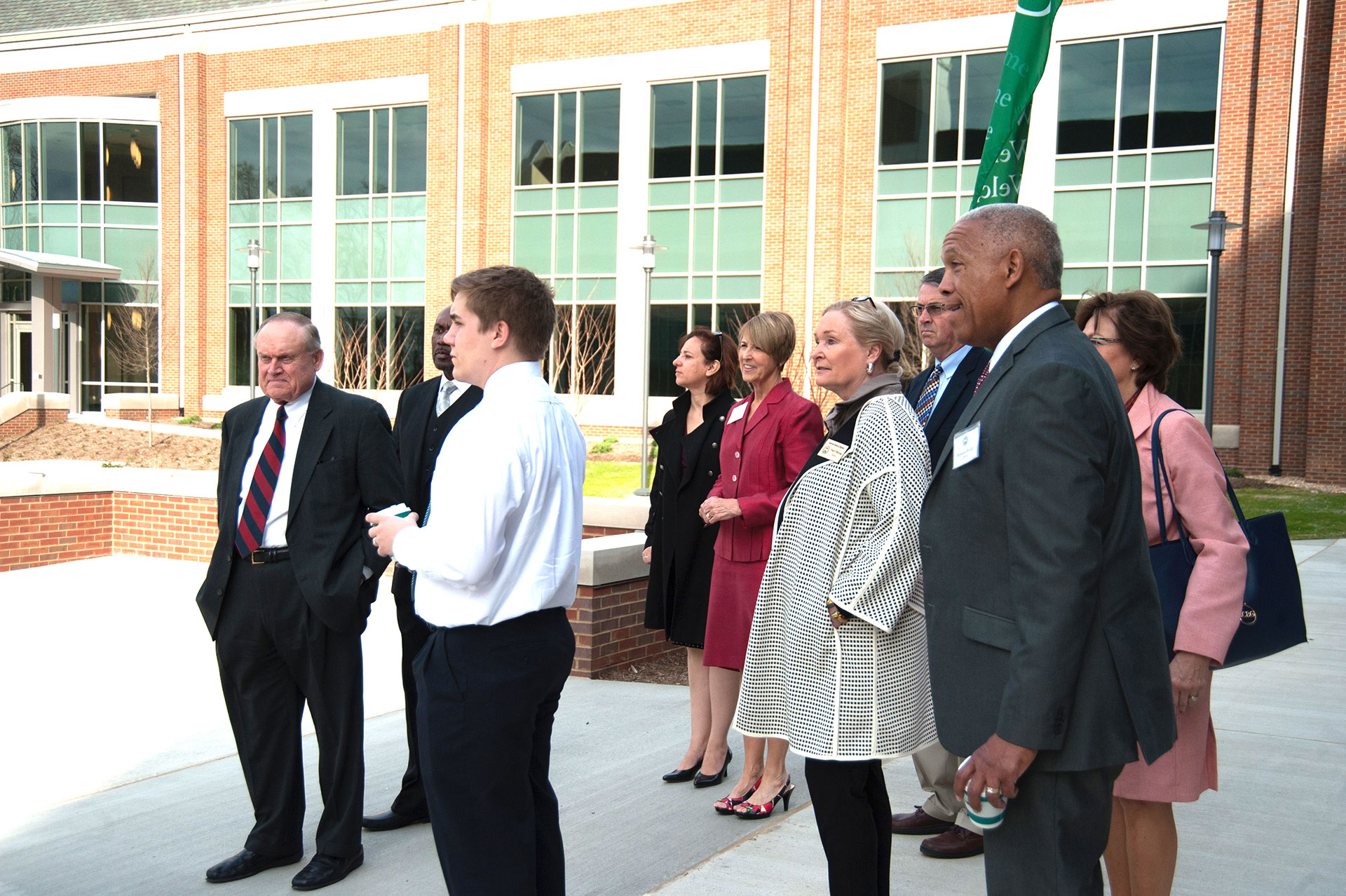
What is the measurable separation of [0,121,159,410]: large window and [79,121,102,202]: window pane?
2 cm

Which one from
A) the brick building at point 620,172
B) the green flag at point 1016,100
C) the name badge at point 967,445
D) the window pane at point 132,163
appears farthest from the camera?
the window pane at point 132,163

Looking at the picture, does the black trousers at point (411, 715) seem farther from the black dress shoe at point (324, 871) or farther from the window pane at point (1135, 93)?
the window pane at point (1135, 93)

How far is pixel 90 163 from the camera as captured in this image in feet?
111

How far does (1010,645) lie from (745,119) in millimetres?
26883

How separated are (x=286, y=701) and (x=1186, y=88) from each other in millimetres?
24679

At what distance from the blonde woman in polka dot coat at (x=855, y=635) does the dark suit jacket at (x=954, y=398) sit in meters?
0.16

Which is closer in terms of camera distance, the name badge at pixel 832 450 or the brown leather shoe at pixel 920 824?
the name badge at pixel 832 450

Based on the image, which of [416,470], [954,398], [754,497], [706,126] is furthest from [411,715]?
[706,126]

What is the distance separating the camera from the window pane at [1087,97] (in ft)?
77.6

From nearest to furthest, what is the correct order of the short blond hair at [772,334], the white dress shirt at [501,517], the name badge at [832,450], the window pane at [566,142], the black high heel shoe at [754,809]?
the white dress shirt at [501,517]
the name badge at [832,450]
the black high heel shoe at [754,809]
the short blond hair at [772,334]
the window pane at [566,142]

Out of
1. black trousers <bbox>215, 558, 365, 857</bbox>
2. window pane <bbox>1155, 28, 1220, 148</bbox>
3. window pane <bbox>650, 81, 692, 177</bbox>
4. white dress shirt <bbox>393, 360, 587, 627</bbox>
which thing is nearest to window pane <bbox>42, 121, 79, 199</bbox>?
window pane <bbox>650, 81, 692, 177</bbox>

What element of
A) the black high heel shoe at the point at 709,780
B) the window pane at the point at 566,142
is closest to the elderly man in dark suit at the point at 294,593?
the black high heel shoe at the point at 709,780

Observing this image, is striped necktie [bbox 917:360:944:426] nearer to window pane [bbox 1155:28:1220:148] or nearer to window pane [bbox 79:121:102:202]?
window pane [bbox 1155:28:1220:148]

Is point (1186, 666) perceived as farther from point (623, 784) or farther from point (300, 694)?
point (300, 694)
